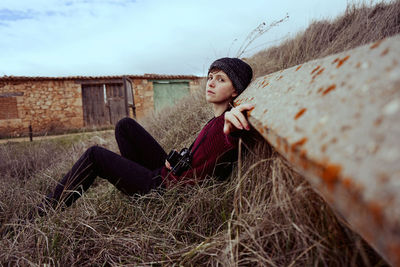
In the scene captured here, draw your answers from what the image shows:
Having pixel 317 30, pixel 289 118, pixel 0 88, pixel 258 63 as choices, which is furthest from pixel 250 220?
pixel 0 88

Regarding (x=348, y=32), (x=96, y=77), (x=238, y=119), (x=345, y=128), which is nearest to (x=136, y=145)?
(x=238, y=119)

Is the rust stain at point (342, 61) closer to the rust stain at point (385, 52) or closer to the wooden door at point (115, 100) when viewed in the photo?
the rust stain at point (385, 52)

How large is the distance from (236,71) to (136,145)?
3.86ft

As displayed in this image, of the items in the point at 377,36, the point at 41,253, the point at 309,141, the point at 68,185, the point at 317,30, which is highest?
the point at 317,30

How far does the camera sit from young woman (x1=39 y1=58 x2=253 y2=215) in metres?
1.64

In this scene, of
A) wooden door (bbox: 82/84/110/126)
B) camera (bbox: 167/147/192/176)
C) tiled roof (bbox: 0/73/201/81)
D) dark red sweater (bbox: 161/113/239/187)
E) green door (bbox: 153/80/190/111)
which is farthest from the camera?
green door (bbox: 153/80/190/111)

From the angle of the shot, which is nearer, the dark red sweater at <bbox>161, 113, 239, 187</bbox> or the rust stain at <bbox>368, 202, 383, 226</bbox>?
the rust stain at <bbox>368, 202, 383, 226</bbox>

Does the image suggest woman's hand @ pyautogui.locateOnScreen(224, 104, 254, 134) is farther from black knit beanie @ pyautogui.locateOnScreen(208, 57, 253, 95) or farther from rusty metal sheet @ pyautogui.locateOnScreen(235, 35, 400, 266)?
black knit beanie @ pyautogui.locateOnScreen(208, 57, 253, 95)

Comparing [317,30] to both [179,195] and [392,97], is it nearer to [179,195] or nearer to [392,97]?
[179,195]

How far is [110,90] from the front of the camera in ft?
39.6

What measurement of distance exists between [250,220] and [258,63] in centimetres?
343

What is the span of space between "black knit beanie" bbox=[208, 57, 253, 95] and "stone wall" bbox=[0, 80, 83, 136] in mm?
11032

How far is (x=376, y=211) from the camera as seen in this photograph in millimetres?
306

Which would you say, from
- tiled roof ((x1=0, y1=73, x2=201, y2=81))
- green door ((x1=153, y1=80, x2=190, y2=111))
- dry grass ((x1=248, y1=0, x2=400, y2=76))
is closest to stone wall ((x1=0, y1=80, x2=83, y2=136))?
tiled roof ((x1=0, y1=73, x2=201, y2=81))
